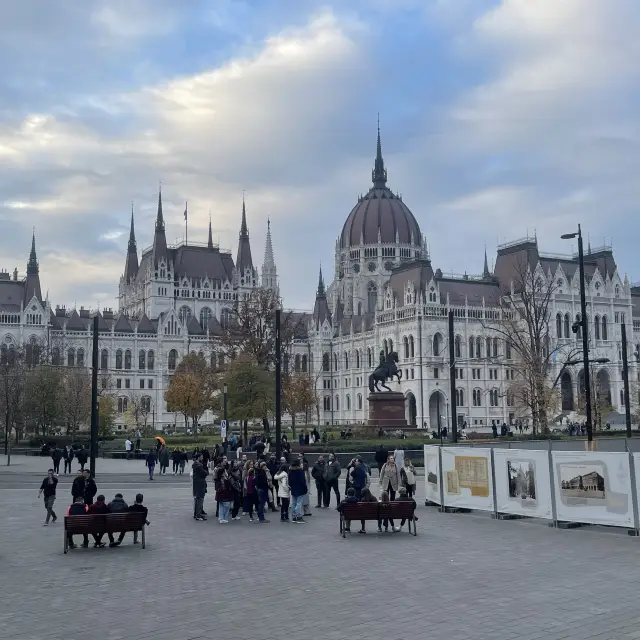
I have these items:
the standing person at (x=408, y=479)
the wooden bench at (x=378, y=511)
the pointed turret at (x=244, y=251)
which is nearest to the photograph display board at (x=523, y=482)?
the standing person at (x=408, y=479)

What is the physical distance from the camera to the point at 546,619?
1052cm

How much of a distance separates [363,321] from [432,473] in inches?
3761

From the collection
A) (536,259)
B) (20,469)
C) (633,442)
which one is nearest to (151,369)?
(536,259)

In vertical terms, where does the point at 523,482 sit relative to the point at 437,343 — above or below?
below

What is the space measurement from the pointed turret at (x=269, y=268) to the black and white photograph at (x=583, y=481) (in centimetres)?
12795

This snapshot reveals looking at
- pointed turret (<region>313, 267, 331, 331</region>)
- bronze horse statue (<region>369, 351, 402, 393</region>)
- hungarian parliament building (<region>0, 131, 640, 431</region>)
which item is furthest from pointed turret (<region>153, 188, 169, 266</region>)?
bronze horse statue (<region>369, 351, 402, 393</region>)

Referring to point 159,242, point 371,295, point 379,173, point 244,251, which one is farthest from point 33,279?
point 379,173

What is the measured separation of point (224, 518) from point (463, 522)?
5.94 meters

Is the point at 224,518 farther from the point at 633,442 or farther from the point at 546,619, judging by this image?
the point at 633,442

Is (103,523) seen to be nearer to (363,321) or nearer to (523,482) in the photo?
(523,482)

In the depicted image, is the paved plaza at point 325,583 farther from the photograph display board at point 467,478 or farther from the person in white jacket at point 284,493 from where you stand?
→ the photograph display board at point 467,478

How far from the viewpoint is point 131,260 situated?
6009 inches

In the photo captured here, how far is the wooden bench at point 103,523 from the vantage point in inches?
650

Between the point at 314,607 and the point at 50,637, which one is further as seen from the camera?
the point at 314,607
